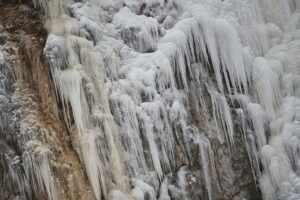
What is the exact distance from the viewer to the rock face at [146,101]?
6.29 meters

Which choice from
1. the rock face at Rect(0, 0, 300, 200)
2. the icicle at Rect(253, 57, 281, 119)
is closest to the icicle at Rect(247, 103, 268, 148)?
the rock face at Rect(0, 0, 300, 200)

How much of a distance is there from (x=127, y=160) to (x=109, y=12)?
7.27 feet

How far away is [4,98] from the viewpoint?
20.6 ft

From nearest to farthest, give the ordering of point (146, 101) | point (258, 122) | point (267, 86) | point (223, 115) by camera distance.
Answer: point (146, 101) → point (223, 115) → point (258, 122) → point (267, 86)

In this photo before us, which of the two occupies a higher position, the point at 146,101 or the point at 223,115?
the point at 146,101

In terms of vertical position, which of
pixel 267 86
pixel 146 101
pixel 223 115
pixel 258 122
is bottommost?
pixel 258 122

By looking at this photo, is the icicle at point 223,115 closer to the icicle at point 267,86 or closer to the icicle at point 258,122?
the icicle at point 258,122

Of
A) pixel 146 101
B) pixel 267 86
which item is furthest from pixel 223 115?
pixel 146 101

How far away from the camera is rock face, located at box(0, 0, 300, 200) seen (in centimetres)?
629

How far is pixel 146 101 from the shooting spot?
698 centimetres

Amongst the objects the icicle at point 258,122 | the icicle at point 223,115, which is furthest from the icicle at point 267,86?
the icicle at point 223,115

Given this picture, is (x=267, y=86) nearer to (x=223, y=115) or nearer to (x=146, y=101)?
(x=223, y=115)

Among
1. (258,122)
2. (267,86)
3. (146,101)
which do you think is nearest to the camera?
(146,101)

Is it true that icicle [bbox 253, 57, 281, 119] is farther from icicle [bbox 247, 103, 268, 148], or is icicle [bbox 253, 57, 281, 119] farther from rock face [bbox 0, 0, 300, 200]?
icicle [bbox 247, 103, 268, 148]
